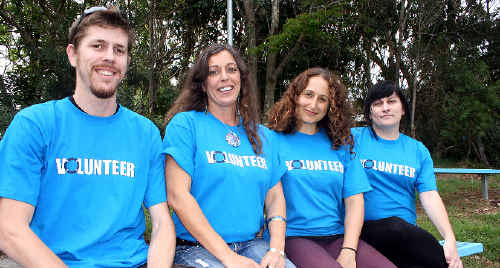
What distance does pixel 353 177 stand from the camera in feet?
10.8

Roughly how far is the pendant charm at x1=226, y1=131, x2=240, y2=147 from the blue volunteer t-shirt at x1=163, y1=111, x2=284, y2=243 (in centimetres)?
3

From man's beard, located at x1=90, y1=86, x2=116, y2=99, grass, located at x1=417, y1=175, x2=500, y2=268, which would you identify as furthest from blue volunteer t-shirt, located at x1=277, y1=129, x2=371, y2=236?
grass, located at x1=417, y1=175, x2=500, y2=268

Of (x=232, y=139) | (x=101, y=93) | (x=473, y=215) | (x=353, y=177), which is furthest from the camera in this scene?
(x=473, y=215)

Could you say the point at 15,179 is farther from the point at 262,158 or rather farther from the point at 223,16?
the point at 223,16

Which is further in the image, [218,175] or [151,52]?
[151,52]

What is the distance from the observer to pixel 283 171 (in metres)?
3.05

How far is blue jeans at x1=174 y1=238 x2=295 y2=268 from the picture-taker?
249 centimetres

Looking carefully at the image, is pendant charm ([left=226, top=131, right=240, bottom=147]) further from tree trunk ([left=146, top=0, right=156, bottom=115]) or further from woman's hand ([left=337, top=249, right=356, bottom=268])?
tree trunk ([left=146, top=0, right=156, bottom=115])

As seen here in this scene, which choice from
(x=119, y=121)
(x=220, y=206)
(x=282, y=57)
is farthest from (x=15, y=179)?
(x=282, y=57)

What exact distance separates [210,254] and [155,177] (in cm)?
54

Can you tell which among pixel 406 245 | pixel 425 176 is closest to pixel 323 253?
pixel 406 245

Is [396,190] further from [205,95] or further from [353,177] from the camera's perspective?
[205,95]

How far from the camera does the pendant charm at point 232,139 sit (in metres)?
2.83

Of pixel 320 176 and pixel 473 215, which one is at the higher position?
pixel 320 176
